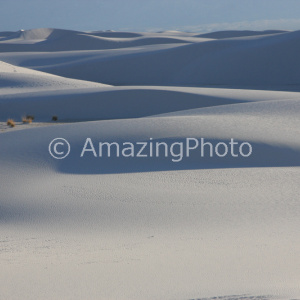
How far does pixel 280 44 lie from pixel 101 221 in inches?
1430

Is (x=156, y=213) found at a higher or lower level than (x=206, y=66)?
lower

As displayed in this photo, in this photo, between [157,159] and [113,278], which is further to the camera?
[157,159]

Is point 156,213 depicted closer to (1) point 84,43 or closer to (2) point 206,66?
(2) point 206,66

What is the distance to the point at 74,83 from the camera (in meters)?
28.4

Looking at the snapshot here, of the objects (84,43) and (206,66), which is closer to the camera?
(206,66)

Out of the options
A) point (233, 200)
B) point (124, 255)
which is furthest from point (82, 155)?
point (124, 255)

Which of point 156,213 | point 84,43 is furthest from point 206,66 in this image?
point 84,43

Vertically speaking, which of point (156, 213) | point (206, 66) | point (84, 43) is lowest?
point (156, 213)

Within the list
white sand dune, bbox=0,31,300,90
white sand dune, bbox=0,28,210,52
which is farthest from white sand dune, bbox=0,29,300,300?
white sand dune, bbox=0,28,210,52

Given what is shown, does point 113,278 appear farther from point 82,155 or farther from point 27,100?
point 27,100

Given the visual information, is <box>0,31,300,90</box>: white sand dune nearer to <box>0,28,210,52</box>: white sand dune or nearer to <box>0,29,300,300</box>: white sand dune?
<box>0,29,300,300</box>: white sand dune

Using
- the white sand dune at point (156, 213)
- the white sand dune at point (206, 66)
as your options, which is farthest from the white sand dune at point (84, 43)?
the white sand dune at point (156, 213)

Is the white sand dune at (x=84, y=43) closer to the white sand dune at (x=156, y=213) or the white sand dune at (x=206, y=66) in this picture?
the white sand dune at (x=206, y=66)

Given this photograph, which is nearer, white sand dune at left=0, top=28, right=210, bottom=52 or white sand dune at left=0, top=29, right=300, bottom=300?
white sand dune at left=0, top=29, right=300, bottom=300
